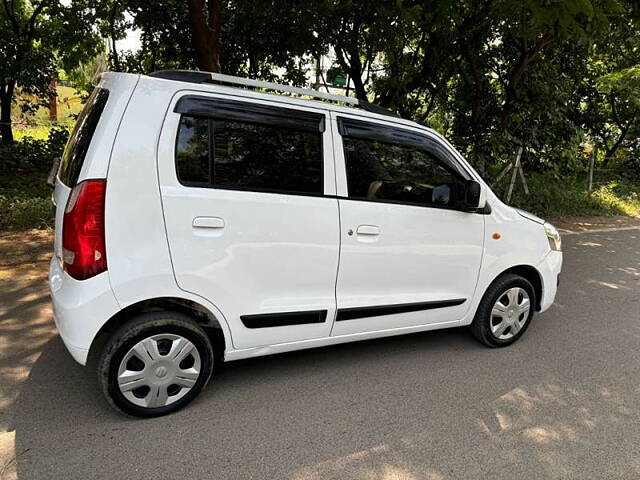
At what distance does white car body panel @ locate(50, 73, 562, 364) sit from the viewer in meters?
2.46

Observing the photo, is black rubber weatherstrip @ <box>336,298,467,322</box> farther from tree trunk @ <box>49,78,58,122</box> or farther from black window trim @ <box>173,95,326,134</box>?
tree trunk @ <box>49,78,58,122</box>

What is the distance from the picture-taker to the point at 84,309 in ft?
7.97

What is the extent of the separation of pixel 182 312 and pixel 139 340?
0.27 m

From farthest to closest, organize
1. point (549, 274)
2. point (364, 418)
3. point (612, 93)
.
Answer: point (612, 93) < point (549, 274) < point (364, 418)

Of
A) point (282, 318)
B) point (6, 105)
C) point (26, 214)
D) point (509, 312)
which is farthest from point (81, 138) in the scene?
point (6, 105)

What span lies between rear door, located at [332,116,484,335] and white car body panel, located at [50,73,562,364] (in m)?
0.01

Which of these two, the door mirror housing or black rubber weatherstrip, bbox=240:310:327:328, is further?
the door mirror housing

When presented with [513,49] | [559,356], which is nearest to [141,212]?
[559,356]

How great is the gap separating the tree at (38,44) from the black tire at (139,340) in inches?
351

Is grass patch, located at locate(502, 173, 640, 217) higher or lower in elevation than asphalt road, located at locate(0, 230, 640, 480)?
higher

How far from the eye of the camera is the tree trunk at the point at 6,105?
10344 mm

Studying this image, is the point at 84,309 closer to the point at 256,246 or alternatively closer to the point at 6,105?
the point at 256,246

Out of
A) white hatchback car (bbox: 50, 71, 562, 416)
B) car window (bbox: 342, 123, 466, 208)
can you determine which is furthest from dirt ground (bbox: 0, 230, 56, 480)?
car window (bbox: 342, 123, 466, 208)

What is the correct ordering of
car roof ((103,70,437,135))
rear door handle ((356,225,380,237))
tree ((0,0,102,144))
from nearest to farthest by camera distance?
car roof ((103,70,437,135)) → rear door handle ((356,225,380,237)) → tree ((0,0,102,144))
